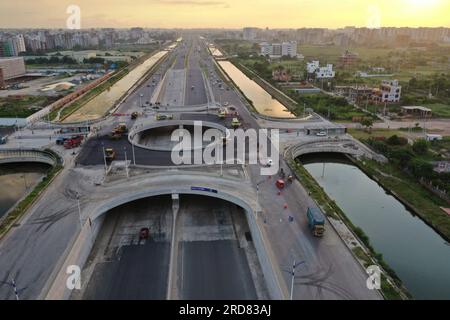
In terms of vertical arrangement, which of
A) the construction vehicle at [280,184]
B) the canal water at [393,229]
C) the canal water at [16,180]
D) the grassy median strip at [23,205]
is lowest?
the canal water at [393,229]

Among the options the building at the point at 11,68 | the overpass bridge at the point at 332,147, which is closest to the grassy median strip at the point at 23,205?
the overpass bridge at the point at 332,147

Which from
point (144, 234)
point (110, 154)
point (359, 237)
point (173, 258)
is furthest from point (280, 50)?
point (173, 258)

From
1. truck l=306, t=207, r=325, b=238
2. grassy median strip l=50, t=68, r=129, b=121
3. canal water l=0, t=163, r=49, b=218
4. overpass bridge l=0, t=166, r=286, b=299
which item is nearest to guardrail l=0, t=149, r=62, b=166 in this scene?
canal water l=0, t=163, r=49, b=218

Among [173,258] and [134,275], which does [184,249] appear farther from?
[134,275]

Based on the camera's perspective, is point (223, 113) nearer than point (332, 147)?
No

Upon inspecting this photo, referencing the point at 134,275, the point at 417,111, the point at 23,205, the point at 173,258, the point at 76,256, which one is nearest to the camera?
the point at 76,256

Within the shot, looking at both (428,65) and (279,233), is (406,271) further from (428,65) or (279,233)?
(428,65)

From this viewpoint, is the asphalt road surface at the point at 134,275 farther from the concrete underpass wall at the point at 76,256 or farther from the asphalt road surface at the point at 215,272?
the asphalt road surface at the point at 215,272
